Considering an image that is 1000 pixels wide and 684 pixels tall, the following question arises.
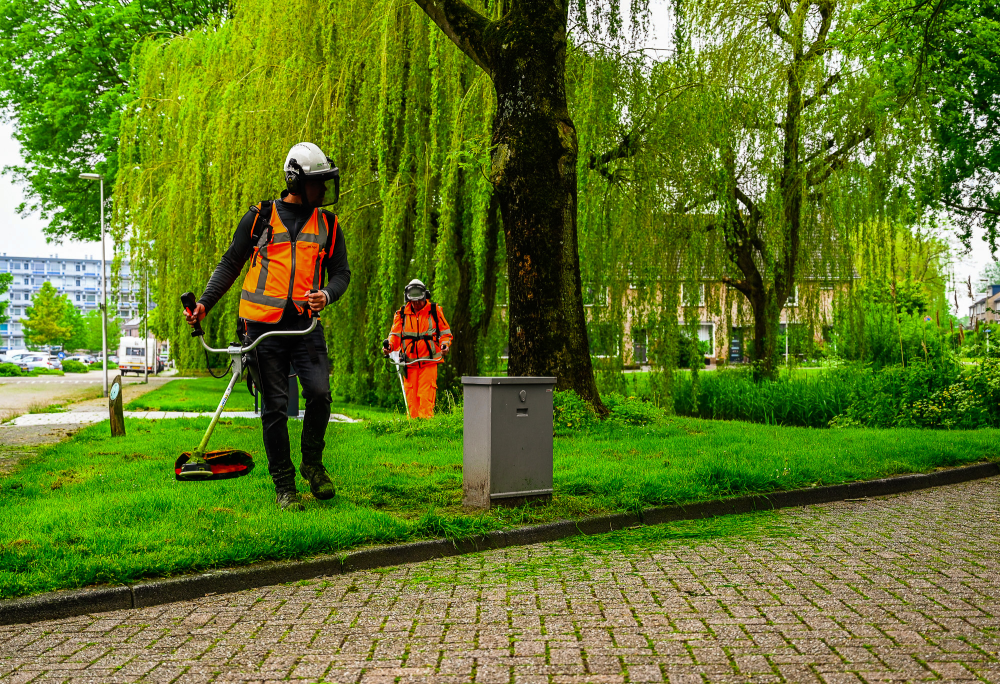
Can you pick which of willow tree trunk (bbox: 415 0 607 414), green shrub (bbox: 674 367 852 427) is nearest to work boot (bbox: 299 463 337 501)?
willow tree trunk (bbox: 415 0 607 414)

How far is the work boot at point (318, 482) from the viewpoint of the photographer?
239 inches

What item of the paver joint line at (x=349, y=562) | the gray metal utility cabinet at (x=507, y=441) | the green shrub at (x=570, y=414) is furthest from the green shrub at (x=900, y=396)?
the gray metal utility cabinet at (x=507, y=441)

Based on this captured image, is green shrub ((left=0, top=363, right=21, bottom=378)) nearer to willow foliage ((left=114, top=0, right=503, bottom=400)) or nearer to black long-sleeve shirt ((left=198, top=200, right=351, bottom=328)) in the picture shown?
willow foliage ((left=114, top=0, right=503, bottom=400))

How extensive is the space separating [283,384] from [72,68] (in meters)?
26.1

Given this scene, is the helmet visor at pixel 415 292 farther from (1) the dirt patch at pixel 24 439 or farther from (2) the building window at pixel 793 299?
(2) the building window at pixel 793 299

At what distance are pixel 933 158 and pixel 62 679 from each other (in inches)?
606

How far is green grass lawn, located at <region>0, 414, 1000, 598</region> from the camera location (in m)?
4.77

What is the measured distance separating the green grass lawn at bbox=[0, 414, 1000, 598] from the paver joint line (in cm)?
11

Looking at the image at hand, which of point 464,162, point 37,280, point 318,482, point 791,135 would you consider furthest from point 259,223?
point 37,280

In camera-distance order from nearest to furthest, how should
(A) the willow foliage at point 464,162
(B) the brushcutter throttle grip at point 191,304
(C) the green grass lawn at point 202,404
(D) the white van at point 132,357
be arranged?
(B) the brushcutter throttle grip at point 191,304, (A) the willow foliage at point 464,162, (C) the green grass lawn at point 202,404, (D) the white van at point 132,357

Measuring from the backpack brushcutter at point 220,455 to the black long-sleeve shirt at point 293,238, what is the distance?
141 mm

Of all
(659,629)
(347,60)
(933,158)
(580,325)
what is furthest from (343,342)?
(659,629)

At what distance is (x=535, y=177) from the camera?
9.77m

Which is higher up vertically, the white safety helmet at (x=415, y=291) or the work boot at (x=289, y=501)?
the white safety helmet at (x=415, y=291)
